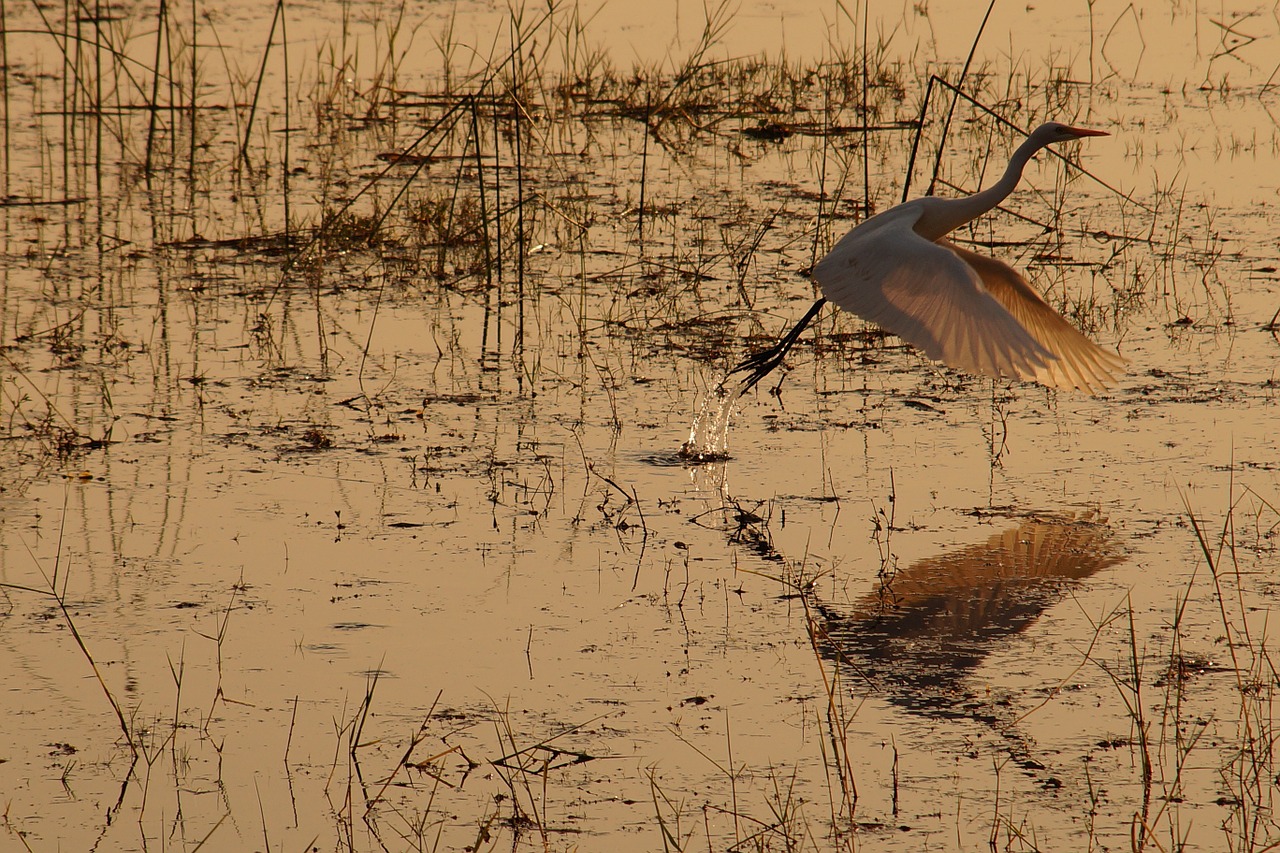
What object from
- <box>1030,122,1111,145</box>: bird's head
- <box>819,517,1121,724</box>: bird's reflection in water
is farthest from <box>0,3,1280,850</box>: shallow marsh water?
<box>1030,122,1111,145</box>: bird's head

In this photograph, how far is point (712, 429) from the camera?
566 centimetres

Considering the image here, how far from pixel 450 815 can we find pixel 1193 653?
1776 millimetres

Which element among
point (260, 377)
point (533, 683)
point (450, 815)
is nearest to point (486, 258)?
point (260, 377)

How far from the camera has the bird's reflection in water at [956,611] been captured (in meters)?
3.93

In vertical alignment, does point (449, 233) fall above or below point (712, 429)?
above

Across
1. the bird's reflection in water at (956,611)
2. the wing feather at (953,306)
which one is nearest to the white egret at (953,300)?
the wing feather at (953,306)

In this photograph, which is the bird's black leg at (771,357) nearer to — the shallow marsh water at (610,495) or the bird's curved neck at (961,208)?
the shallow marsh water at (610,495)

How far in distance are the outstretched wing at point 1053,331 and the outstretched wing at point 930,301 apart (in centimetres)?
13

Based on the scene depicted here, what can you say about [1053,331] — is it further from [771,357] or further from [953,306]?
[771,357]

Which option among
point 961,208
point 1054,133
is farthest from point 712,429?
point 1054,133

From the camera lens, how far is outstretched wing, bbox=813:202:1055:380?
464cm

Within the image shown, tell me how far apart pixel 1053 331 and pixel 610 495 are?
4.72 ft

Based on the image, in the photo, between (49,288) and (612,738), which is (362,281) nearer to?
(49,288)

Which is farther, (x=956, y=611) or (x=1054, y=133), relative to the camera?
Answer: (x=1054, y=133)
